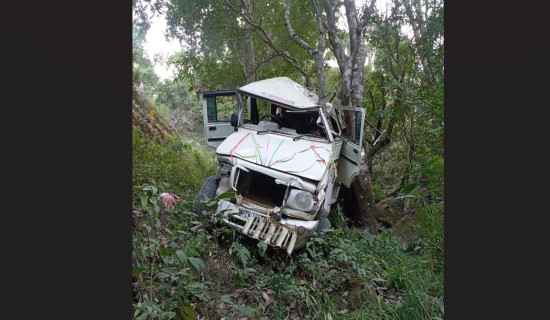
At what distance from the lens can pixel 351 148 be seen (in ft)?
20.7

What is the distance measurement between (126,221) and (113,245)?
0.09 meters

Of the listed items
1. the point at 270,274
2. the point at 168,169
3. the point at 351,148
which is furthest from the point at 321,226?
the point at 168,169

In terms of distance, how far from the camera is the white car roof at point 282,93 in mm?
5859

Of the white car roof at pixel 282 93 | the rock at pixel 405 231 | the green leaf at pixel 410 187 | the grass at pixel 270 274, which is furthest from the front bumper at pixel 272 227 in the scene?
the green leaf at pixel 410 187

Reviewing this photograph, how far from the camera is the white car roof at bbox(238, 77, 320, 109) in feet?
19.2

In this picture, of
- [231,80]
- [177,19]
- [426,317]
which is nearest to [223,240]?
[426,317]

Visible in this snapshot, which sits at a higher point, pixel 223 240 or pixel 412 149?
pixel 412 149

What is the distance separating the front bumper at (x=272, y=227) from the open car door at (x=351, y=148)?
1873 millimetres

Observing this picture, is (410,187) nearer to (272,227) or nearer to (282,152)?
(272,227)

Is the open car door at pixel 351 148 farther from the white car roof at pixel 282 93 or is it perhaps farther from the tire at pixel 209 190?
the tire at pixel 209 190

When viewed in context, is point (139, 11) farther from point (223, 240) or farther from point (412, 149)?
point (412, 149)

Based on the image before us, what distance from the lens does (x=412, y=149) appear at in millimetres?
7508

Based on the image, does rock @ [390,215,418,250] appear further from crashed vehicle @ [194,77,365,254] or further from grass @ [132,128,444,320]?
crashed vehicle @ [194,77,365,254]

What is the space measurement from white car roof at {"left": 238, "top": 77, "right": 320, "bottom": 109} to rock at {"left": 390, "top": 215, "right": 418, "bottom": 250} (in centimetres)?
222
